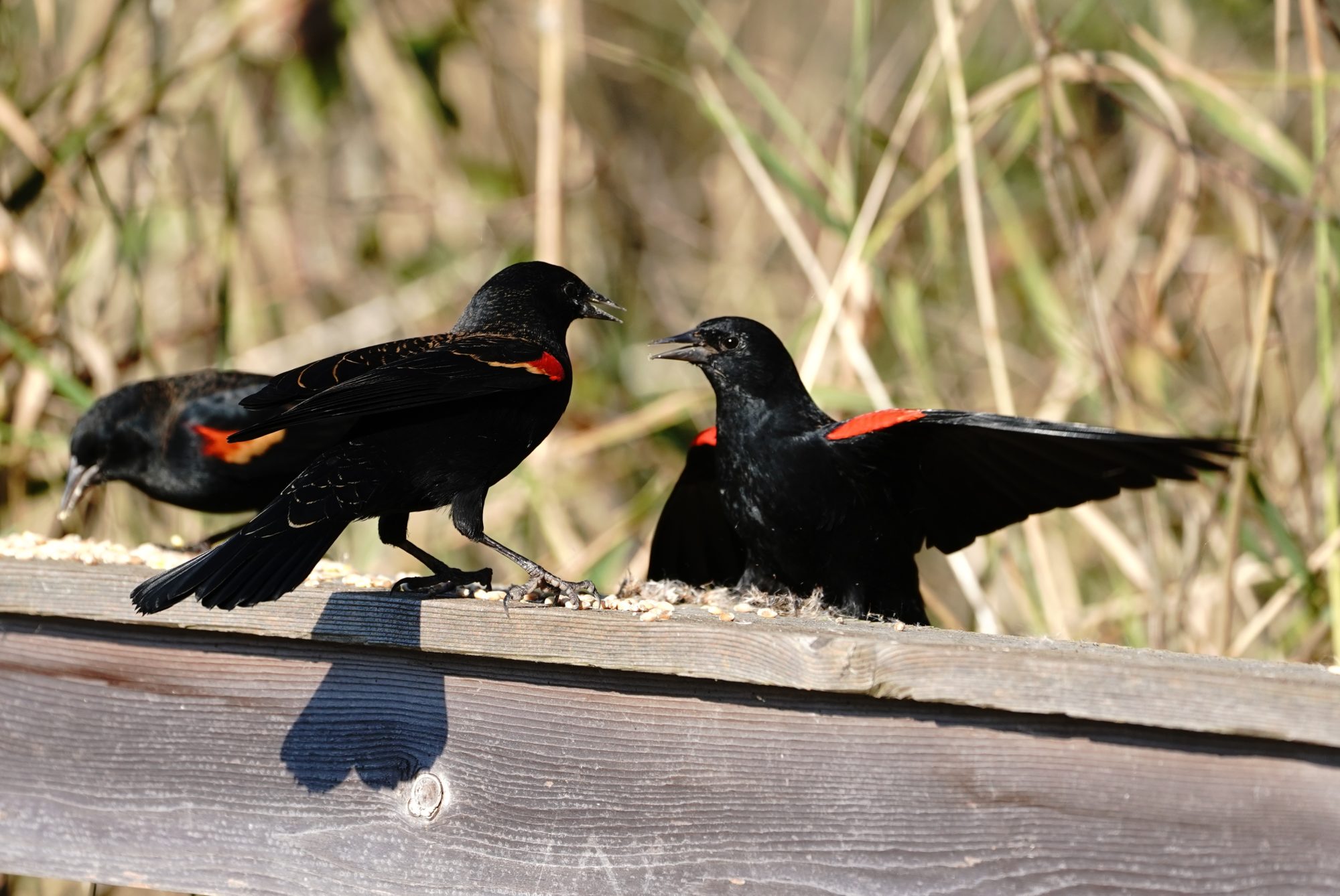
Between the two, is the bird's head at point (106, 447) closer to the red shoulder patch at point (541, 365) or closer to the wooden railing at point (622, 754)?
the wooden railing at point (622, 754)

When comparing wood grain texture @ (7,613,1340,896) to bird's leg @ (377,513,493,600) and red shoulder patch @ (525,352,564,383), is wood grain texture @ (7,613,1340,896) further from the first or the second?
red shoulder patch @ (525,352,564,383)

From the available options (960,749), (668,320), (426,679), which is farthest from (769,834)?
(668,320)

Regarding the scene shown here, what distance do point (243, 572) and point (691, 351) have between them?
4.10 ft

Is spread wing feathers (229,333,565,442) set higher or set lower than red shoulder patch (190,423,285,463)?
lower

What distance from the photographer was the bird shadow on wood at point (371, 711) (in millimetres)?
1925

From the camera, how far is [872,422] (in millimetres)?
2539

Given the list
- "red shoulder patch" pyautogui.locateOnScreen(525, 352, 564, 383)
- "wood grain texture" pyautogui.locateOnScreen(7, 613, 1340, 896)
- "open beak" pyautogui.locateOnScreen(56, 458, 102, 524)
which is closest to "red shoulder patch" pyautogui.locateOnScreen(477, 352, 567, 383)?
"red shoulder patch" pyautogui.locateOnScreen(525, 352, 564, 383)

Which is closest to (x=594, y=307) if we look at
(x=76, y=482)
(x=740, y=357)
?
(x=740, y=357)

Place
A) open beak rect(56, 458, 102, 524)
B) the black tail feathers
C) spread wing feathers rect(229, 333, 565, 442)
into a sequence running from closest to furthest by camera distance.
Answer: the black tail feathers < spread wing feathers rect(229, 333, 565, 442) < open beak rect(56, 458, 102, 524)

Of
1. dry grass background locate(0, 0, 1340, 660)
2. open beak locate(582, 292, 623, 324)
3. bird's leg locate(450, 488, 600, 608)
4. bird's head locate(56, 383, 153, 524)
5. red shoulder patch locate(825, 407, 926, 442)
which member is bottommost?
bird's leg locate(450, 488, 600, 608)

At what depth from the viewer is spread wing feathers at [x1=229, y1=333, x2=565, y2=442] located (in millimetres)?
2068

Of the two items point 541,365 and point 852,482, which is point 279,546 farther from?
point 852,482

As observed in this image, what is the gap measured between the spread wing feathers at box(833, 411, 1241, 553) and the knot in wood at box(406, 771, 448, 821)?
1.06m

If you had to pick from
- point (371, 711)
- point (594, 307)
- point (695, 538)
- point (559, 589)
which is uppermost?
point (594, 307)
